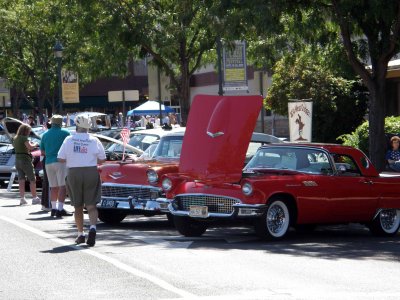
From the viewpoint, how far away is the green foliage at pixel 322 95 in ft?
103

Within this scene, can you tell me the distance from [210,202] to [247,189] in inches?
28.1

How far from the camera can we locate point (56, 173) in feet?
59.7

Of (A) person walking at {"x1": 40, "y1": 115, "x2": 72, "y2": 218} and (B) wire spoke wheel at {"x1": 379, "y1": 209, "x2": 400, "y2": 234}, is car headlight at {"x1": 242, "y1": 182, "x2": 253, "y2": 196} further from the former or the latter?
(A) person walking at {"x1": 40, "y1": 115, "x2": 72, "y2": 218}

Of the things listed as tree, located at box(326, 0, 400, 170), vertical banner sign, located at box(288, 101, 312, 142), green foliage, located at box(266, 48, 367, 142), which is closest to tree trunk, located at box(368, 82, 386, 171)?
tree, located at box(326, 0, 400, 170)

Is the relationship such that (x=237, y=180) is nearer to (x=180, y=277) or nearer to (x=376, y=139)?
(x=180, y=277)

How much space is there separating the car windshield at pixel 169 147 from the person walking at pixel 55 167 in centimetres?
175

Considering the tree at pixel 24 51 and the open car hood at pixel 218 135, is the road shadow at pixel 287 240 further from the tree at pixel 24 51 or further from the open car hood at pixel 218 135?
the tree at pixel 24 51

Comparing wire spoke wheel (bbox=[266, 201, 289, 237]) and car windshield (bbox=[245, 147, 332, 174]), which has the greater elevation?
car windshield (bbox=[245, 147, 332, 174])

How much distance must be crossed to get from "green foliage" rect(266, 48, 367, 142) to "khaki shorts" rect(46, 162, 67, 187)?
13993 mm

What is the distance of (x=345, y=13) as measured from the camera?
59.5 feet

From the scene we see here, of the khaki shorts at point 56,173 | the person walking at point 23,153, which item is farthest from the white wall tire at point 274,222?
the person walking at point 23,153

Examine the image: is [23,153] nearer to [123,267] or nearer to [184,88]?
[184,88]

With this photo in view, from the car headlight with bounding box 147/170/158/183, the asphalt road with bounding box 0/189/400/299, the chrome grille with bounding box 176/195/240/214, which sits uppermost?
the car headlight with bounding box 147/170/158/183

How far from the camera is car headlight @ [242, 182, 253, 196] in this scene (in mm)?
14086
